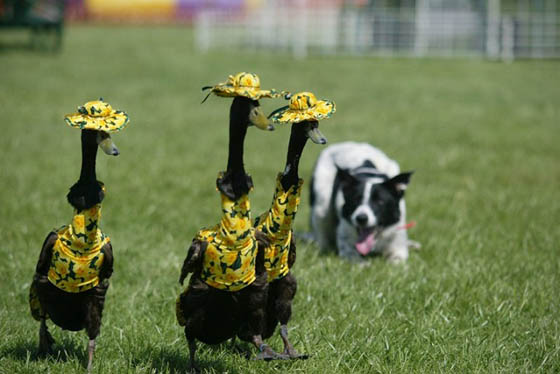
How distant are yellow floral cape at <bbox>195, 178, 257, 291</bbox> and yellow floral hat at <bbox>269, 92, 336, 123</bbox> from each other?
13.2 inches

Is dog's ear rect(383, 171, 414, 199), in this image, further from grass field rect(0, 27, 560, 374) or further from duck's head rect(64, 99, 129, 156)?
duck's head rect(64, 99, 129, 156)

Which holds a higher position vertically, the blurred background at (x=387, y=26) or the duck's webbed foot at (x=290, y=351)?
the blurred background at (x=387, y=26)

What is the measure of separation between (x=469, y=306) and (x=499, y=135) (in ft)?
20.8

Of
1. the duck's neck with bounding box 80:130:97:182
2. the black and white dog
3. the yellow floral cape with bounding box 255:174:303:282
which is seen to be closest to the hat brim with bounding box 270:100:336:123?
the yellow floral cape with bounding box 255:174:303:282

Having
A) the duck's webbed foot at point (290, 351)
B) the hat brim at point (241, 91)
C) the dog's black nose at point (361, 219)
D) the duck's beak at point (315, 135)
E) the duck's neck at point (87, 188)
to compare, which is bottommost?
the dog's black nose at point (361, 219)

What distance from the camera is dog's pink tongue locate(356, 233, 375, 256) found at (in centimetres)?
550

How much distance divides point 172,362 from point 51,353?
565mm

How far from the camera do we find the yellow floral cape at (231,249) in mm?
2811

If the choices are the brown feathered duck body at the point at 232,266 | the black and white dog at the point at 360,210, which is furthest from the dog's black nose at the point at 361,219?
the brown feathered duck body at the point at 232,266

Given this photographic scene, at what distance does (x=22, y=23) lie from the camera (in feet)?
62.7

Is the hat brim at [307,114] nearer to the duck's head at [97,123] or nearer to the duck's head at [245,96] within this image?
the duck's head at [245,96]

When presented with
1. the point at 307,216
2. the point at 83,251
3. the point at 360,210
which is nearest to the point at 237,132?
the point at 83,251

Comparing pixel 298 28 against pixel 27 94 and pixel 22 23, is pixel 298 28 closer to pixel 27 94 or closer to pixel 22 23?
pixel 22 23

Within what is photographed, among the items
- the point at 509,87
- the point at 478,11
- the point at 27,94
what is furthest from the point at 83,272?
the point at 478,11
